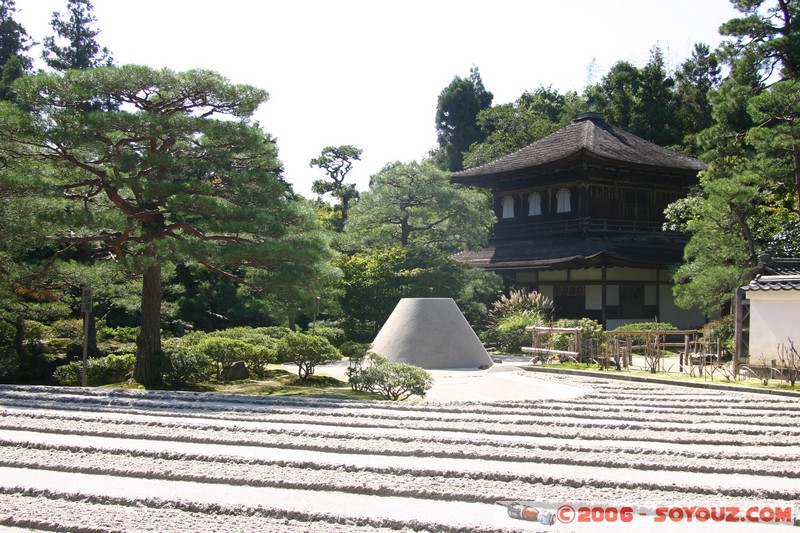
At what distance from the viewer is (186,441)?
7.61 metres

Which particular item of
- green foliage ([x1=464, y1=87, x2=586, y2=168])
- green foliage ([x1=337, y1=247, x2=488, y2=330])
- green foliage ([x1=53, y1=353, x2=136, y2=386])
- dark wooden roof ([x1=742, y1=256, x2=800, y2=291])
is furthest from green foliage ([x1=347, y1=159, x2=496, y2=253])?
green foliage ([x1=464, y1=87, x2=586, y2=168])

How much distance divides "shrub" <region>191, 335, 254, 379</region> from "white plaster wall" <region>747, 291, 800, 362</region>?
8.78 meters

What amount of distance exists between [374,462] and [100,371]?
27.9ft

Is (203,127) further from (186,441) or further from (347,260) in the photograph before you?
(347,260)

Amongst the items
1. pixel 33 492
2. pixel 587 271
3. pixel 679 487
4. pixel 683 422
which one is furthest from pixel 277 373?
pixel 587 271

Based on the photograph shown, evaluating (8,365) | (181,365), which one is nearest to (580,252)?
(181,365)

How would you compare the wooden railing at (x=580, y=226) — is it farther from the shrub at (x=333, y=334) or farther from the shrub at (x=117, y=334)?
the shrub at (x=117, y=334)

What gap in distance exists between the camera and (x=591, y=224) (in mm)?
25641

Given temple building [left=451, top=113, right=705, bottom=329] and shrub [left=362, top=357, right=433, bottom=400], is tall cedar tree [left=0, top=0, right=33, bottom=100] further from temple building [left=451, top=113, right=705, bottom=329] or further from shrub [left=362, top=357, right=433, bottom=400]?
shrub [left=362, top=357, right=433, bottom=400]

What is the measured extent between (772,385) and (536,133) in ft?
83.6

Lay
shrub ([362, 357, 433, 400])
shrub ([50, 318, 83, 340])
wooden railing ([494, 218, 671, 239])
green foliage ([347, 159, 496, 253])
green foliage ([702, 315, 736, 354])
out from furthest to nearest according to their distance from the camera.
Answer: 1. wooden railing ([494, 218, 671, 239])
2. green foliage ([347, 159, 496, 253])
3. green foliage ([702, 315, 736, 354])
4. shrub ([50, 318, 83, 340])
5. shrub ([362, 357, 433, 400])

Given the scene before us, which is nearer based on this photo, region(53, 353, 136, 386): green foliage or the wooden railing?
region(53, 353, 136, 386): green foliage

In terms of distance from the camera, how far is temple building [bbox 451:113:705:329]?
24547mm

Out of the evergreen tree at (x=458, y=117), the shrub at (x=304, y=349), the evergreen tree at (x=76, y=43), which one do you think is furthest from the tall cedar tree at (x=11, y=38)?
the shrub at (x=304, y=349)
